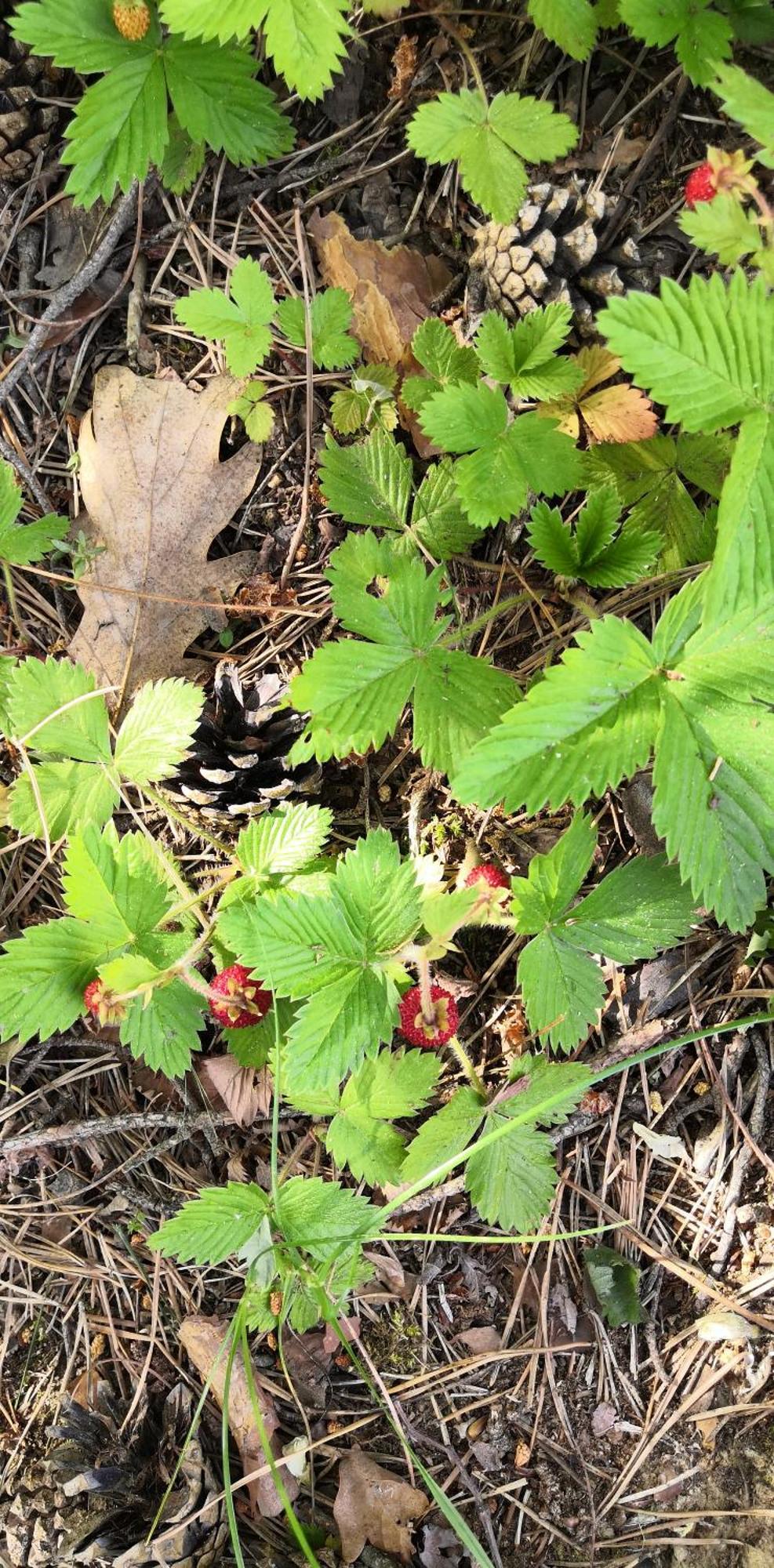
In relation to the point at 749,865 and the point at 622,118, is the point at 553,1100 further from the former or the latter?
the point at 622,118

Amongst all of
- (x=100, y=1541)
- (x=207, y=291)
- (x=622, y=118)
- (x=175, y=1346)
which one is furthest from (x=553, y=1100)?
(x=622, y=118)

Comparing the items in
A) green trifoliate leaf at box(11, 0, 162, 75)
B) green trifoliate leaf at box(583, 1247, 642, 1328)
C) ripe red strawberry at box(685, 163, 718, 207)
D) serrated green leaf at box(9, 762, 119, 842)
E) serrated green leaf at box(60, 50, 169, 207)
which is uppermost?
green trifoliate leaf at box(11, 0, 162, 75)

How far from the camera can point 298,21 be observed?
181 cm

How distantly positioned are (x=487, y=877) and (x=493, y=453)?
770 mm

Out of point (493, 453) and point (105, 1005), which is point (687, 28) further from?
point (105, 1005)

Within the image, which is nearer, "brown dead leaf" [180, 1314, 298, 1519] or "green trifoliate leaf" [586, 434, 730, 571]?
"green trifoliate leaf" [586, 434, 730, 571]

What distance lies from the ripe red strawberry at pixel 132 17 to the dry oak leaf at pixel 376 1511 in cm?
283

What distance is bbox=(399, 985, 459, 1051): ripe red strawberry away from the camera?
1708mm

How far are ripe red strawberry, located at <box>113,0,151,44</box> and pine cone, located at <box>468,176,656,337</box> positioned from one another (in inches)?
30.0

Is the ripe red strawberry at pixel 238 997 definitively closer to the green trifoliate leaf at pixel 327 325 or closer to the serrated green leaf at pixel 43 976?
the serrated green leaf at pixel 43 976

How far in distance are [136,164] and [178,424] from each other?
50 cm

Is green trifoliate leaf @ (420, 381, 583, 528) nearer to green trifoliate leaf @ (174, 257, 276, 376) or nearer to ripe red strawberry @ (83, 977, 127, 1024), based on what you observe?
green trifoliate leaf @ (174, 257, 276, 376)

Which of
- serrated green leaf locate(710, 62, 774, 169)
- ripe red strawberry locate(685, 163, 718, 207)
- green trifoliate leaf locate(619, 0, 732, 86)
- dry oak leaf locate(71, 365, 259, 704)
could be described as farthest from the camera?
dry oak leaf locate(71, 365, 259, 704)

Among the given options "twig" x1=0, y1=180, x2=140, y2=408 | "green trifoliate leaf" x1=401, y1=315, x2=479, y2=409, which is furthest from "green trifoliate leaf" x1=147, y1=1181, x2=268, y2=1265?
"twig" x1=0, y1=180, x2=140, y2=408
